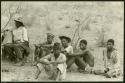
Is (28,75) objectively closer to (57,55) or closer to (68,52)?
(57,55)

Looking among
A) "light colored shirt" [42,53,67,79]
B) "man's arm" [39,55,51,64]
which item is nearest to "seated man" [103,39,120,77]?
"light colored shirt" [42,53,67,79]

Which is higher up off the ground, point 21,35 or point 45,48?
point 21,35

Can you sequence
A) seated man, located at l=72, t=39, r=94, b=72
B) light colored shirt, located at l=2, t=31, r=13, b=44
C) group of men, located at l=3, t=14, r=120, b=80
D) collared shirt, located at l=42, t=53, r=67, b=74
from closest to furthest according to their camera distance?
collared shirt, located at l=42, t=53, r=67, b=74 < group of men, located at l=3, t=14, r=120, b=80 < seated man, located at l=72, t=39, r=94, b=72 < light colored shirt, located at l=2, t=31, r=13, b=44

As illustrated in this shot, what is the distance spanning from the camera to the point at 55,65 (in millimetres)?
11812

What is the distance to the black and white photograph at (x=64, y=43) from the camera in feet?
39.5

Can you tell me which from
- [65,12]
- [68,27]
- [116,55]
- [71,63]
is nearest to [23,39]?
[71,63]

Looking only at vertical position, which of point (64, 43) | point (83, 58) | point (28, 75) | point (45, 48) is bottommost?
point (28, 75)

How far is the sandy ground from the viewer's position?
1196cm

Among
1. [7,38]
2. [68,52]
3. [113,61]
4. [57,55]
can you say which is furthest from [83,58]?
[7,38]

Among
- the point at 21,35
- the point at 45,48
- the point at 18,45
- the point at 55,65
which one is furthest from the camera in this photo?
the point at 21,35

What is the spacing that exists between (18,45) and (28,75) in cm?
119

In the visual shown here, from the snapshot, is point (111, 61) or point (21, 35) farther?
point (21, 35)

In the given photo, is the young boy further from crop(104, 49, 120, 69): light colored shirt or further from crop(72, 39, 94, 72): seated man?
crop(104, 49, 120, 69): light colored shirt

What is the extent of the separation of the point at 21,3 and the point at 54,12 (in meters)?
1.23
